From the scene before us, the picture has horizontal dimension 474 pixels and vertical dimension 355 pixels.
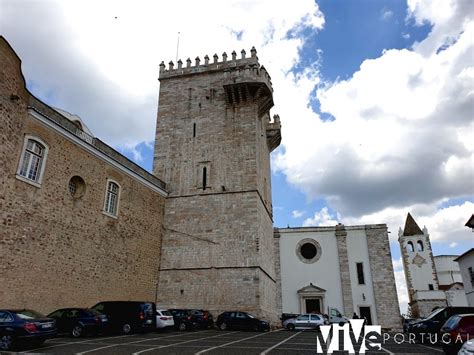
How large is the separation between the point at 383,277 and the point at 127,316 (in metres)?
22.0

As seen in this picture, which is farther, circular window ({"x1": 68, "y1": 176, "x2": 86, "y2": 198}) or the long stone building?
circular window ({"x1": 68, "y1": 176, "x2": 86, "y2": 198})

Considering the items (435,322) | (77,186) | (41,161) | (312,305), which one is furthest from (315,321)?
(41,161)

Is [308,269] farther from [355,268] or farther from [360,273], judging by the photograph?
[360,273]

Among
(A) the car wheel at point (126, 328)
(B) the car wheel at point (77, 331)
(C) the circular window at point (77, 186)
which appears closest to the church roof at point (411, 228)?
(A) the car wheel at point (126, 328)

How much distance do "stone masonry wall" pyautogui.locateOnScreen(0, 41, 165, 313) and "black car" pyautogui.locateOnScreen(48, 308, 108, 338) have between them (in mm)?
1396

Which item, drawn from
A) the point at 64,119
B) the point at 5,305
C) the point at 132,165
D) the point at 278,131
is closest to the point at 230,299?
the point at 132,165

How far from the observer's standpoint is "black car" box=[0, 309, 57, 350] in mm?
9453

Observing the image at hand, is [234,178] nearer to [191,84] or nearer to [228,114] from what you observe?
[228,114]

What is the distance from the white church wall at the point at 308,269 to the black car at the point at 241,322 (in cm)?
1167

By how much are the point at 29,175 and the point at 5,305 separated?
193 inches

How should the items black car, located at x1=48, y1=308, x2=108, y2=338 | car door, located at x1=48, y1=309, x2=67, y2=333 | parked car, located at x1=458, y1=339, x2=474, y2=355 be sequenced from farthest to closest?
car door, located at x1=48, y1=309, x2=67, y2=333
black car, located at x1=48, y1=308, x2=108, y2=338
parked car, located at x1=458, y1=339, x2=474, y2=355

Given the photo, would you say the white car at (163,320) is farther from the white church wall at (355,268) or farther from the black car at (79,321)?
the white church wall at (355,268)

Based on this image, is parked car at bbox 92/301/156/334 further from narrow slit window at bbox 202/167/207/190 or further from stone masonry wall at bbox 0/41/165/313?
narrow slit window at bbox 202/167/207/190

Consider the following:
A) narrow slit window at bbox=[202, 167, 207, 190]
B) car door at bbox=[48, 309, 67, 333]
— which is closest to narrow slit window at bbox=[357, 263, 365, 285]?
narrow slit window at bbox=[202, 167, 207, 190]
